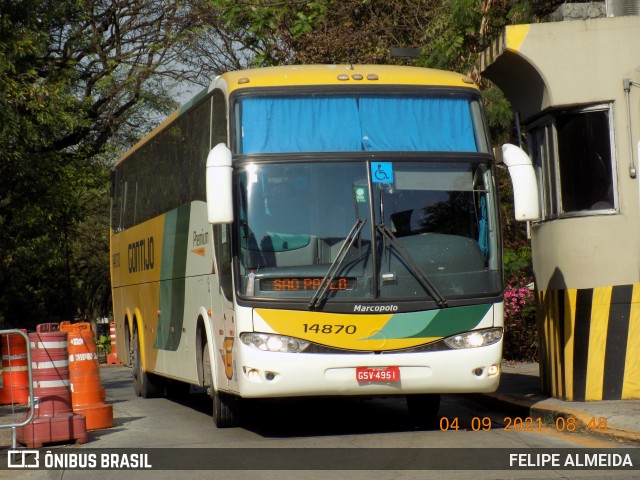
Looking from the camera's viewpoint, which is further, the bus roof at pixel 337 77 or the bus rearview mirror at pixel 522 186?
the bus roof at pixel 337 77

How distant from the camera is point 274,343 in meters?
10.9

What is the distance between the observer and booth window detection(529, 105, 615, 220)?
41.9 feet

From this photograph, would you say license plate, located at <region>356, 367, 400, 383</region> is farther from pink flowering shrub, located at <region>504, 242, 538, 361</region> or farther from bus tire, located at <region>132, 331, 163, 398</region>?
pink flowering shrub, located at <region>504, 242, 538, 361</region>

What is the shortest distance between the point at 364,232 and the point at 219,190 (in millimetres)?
1401

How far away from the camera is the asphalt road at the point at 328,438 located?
9180 mm

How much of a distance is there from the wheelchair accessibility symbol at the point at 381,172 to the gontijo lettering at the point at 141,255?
6.22 metres

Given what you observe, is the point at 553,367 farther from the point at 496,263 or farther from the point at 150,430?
the point at 150,430

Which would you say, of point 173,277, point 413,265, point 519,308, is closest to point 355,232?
point 413,265

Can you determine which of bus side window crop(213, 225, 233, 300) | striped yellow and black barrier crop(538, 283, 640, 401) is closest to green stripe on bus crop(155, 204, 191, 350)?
bus side window crop(213, 225, 233, 300)

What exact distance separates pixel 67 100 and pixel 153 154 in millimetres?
12684

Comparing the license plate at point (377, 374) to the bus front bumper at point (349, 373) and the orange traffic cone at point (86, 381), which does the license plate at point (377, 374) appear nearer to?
the bus front bumper at point (349, 373)

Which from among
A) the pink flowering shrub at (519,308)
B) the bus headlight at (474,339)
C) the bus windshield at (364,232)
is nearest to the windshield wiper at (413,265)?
the bus windshield at (364,232)

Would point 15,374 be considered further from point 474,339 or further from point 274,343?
point 474,339

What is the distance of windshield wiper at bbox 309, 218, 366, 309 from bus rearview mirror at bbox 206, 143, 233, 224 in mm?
1023
